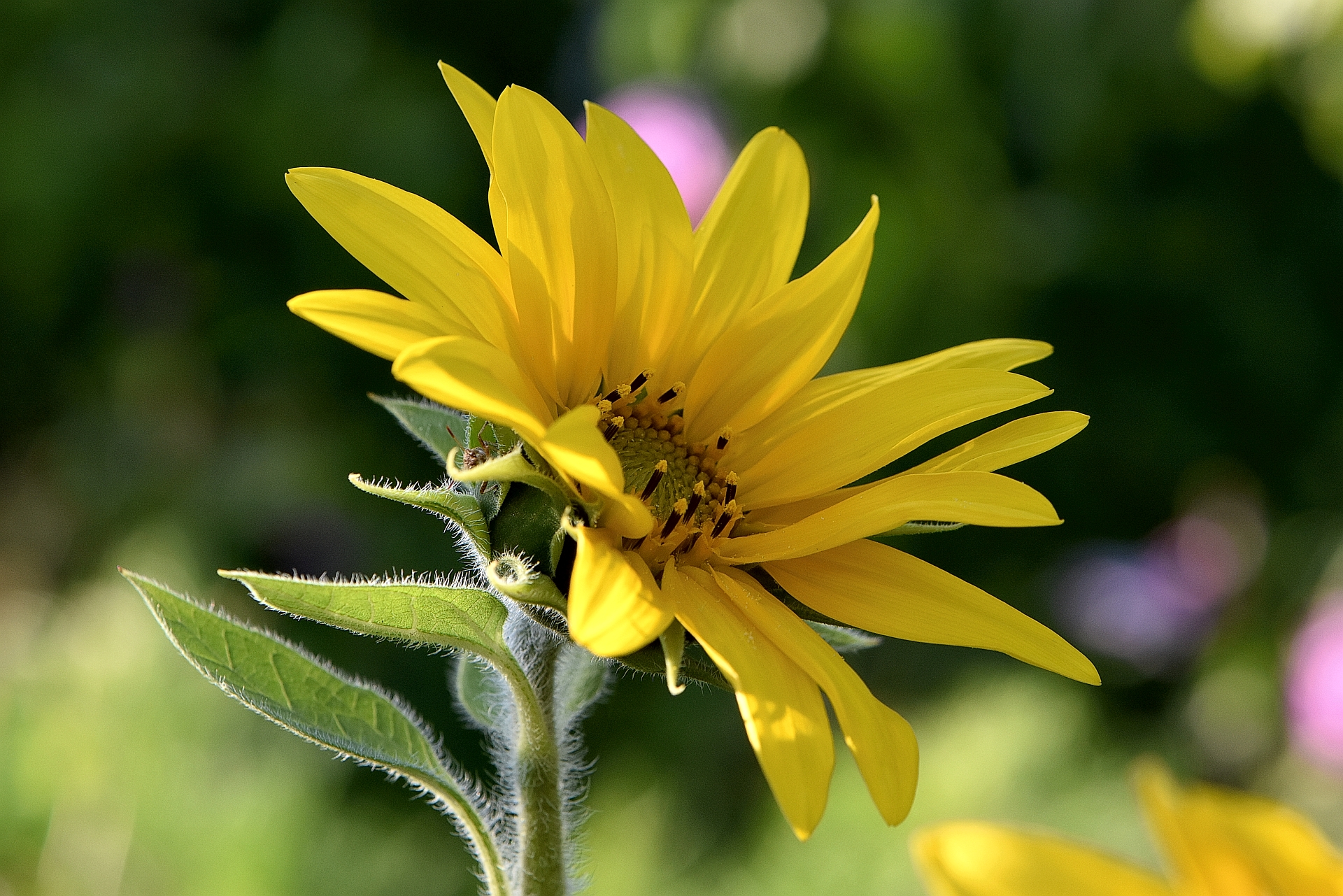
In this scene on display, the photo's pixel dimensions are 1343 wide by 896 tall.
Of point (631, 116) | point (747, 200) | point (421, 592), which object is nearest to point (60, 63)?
point (631, 116)

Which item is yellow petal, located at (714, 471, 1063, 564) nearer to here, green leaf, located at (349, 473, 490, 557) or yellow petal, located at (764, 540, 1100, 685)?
yellow petal, located at (764, 540, 1100, 685)

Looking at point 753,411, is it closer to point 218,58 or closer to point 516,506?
point 516,506

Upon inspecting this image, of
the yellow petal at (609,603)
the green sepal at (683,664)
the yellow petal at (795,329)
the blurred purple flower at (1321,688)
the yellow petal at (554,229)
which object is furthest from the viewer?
the blurred purple flower at (1321,688)

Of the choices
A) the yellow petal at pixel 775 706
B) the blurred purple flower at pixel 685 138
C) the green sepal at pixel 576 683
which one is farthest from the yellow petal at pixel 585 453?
the blurred purple flower at pixel 685 138

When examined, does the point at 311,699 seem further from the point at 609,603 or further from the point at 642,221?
the point at 642,221

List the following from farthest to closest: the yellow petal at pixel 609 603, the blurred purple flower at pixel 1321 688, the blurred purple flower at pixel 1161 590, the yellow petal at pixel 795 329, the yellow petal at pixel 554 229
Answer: the blurred purple flower at pixel 1161 590, the blurred purple flower at pixel 1321 688, the yellow petal at pixel 795 329, the yellow petal at pixel 554 229, the yellow petal at pixel 609 603

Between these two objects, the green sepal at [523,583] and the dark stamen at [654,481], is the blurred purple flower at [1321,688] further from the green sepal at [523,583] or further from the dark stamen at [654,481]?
the green sepal at [523,583]

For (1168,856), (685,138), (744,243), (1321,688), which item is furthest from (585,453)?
(1321,688)

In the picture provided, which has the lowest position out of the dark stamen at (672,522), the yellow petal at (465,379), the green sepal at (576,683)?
the green sepal at (576,683)
